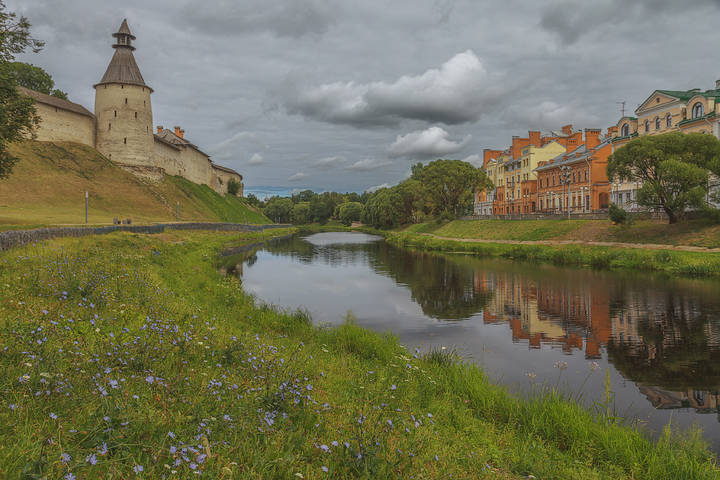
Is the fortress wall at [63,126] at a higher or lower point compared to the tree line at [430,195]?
higher

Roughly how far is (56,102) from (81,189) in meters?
18.2

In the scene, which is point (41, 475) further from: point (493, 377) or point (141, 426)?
point (493, 377)

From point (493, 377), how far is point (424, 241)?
1727 inches

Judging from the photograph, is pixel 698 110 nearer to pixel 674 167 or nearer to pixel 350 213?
pixel 674 167

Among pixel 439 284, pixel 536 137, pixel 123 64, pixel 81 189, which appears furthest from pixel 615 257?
pixel 123 64

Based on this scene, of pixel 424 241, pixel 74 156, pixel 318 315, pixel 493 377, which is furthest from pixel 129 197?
pixel 493 377

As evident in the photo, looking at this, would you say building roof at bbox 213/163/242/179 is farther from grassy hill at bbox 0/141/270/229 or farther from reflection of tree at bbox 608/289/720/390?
reflection of tree at bbox 608/289/720/390

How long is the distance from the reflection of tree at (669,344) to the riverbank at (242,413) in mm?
3445

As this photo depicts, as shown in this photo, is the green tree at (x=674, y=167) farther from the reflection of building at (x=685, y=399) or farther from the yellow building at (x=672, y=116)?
the reflection of building at (x=685, y=399)

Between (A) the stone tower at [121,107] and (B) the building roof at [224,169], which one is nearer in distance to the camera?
(A) the stone tower at [121,107]

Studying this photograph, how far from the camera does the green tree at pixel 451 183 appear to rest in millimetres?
71125

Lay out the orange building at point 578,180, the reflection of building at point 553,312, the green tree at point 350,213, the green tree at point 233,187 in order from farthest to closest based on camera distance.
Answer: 1. the green tree at point 350,213
2. the green tree at point 233,187
3. the orange building at point 578,180
4. the reflection of building at point 553,312

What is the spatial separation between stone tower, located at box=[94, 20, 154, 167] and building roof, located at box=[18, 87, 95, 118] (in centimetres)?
240

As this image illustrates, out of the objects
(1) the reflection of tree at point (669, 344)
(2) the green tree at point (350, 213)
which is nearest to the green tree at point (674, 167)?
(1) the reflection of tree at point (669, 344)
